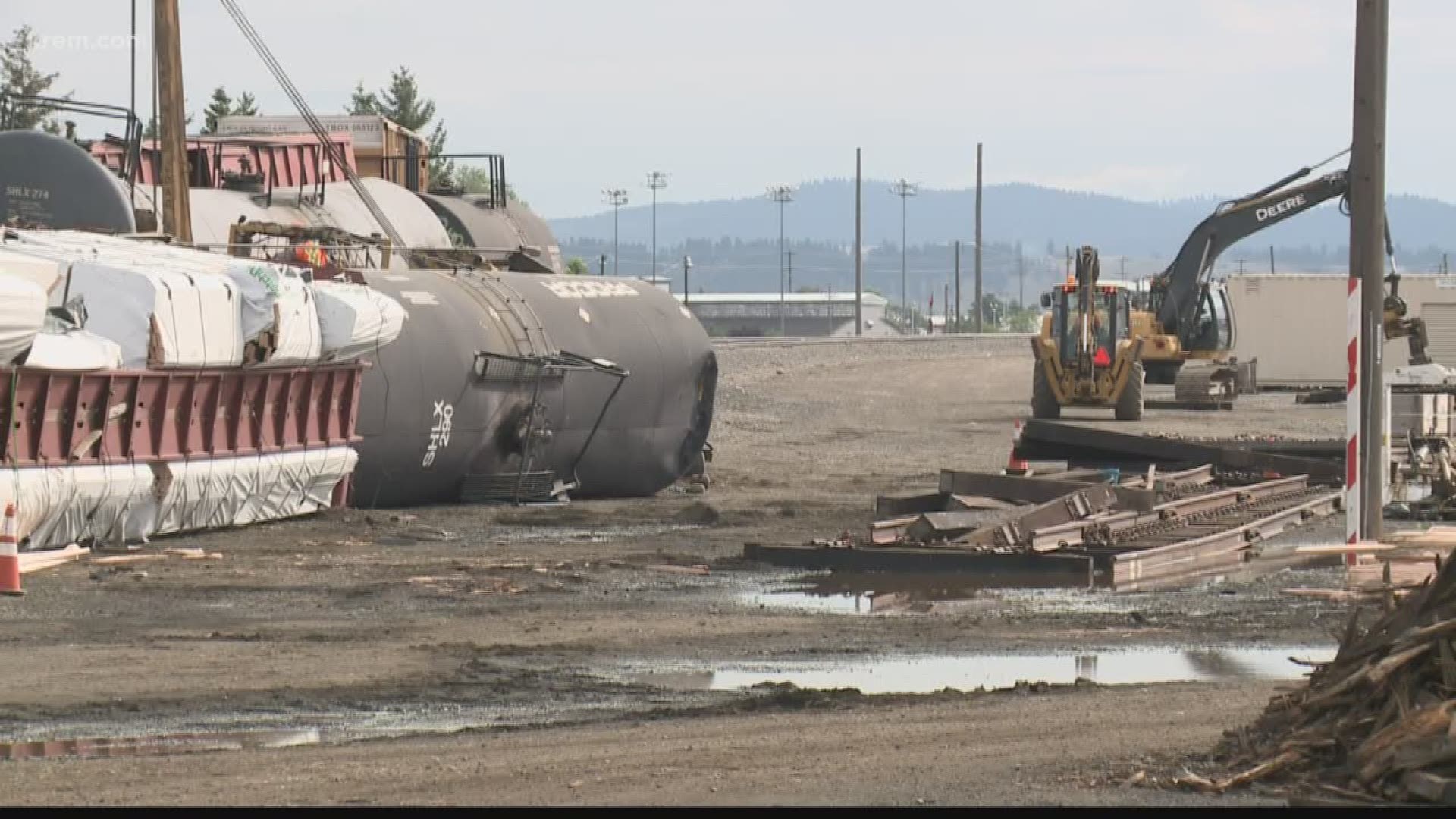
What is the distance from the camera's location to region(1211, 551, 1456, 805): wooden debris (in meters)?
8.05

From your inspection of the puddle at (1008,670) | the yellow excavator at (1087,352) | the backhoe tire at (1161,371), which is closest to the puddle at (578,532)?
A: the puddle at (1008,670)

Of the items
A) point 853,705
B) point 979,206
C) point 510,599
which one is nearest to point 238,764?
point 853,705

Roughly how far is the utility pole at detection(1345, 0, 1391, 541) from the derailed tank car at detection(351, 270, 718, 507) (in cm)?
1028

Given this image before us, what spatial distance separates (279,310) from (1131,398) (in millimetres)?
25145

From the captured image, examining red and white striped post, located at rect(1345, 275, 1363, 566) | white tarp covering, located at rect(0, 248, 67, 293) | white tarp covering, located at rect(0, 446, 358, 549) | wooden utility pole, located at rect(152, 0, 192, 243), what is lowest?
white tarp covering, located at rect(0, 446, 358, 549)

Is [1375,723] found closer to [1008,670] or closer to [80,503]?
[1008,670]

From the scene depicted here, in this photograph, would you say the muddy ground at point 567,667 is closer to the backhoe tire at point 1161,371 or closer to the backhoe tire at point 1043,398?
the backhoe tire at point 1043,398

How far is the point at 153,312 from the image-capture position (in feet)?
65.0

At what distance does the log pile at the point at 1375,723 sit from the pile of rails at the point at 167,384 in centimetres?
1139

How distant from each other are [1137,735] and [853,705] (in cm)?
195

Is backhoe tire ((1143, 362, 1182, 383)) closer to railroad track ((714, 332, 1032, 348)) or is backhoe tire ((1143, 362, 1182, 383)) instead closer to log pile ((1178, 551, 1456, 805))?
railroad track ((714, 332, 1032, 348))

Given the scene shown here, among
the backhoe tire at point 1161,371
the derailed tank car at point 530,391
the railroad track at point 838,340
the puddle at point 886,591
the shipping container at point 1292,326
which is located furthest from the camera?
the railroad track at point 838,340

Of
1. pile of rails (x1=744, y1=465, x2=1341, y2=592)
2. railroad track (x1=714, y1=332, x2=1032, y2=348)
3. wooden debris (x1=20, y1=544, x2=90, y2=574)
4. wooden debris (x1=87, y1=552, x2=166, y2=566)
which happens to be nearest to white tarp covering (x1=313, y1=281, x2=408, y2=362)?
wooden debris (x1=87, y1=552, x2=166, y2=566)

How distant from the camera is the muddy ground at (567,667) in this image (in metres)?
9.19
